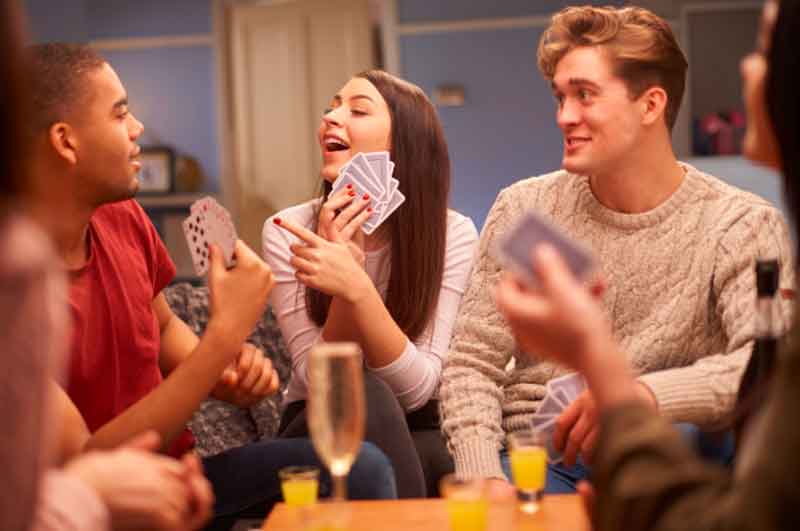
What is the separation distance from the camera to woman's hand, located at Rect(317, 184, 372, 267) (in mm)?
2689

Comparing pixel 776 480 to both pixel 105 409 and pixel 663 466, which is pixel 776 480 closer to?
pixel 663 466

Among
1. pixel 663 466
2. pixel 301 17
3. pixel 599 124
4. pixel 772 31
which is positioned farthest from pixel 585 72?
pixel 301 17

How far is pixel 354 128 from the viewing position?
294 cm

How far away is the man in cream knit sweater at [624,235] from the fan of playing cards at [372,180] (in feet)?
0.96

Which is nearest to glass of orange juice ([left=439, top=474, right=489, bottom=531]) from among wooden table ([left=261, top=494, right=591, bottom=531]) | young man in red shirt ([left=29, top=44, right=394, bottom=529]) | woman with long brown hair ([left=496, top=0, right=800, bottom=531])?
wooden table ([left=261, top=494, right=591, bottom=531])

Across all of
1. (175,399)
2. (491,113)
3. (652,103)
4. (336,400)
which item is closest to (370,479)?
(175,399)

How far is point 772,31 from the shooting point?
119cm

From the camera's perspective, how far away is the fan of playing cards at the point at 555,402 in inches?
84.2

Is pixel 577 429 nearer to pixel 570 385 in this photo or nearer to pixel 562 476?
pixel 570 385

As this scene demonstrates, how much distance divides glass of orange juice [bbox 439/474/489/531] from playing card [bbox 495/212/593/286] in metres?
0.41

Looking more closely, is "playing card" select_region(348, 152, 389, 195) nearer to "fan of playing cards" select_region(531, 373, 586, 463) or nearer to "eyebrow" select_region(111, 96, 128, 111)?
"eyebrow" select_region(111, 96, 128, 111)

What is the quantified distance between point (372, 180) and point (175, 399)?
0.92 meters

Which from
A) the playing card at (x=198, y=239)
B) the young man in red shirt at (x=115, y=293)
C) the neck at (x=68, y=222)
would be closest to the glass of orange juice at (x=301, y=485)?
the young man in red shirt at (x=115, y=293)

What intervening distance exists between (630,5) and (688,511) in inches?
68.6
